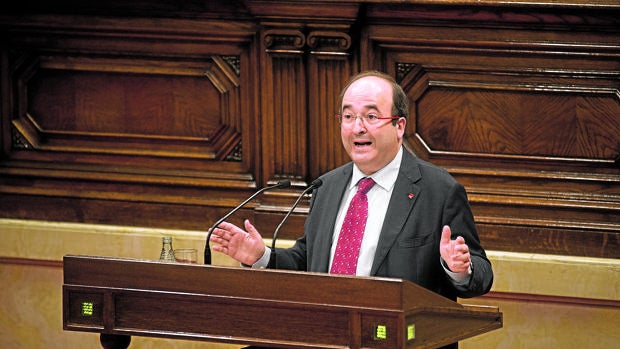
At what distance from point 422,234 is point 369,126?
1.32ft

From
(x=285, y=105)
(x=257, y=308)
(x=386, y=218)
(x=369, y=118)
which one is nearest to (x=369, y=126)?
(x=369, y=118)

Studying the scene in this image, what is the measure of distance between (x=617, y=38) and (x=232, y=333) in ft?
7.94

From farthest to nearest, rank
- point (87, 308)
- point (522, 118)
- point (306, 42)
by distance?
point (306, 42), point (522, 118), point (87, 308)

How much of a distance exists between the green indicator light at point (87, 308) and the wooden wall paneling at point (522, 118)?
6.98 ft

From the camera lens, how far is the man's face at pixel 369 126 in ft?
13.4

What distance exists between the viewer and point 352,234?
410cm

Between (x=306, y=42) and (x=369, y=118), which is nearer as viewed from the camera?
(x=369, y=118)

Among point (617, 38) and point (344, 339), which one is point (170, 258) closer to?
point (344, 339)

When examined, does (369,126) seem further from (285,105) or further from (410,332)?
(285,105)

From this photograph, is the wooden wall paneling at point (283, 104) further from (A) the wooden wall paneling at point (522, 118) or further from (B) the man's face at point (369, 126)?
(B) the man's face at point (369, 126)

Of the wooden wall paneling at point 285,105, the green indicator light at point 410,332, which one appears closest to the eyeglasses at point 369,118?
the green indicator light at point 410,332

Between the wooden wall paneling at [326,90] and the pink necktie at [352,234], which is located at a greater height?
the wooden wall paneling at [326,90]

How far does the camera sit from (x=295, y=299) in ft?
11.7

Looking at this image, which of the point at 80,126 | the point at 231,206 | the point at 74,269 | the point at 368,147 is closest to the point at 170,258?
the point at 74,269
